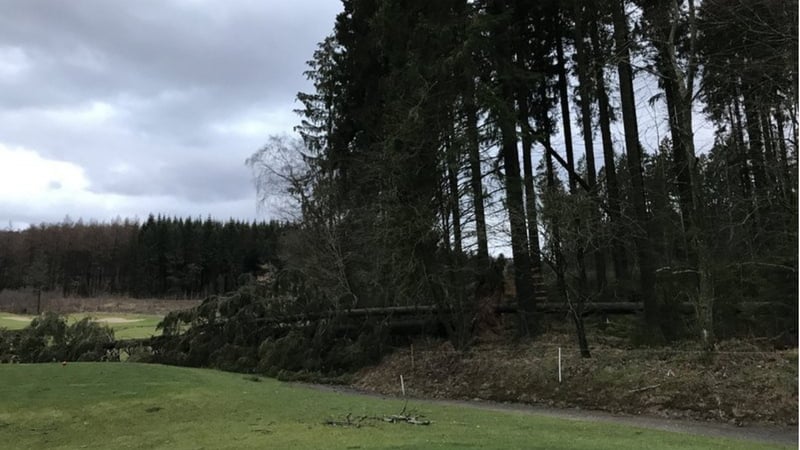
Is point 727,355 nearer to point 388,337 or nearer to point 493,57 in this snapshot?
point 493,57

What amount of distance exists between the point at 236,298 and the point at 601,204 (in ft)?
45.8

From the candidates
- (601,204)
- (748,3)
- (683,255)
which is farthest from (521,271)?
(748,3)

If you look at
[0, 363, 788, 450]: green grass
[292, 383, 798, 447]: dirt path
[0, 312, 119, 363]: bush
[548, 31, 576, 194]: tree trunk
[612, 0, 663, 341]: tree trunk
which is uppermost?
[548, 31, 576, 194]: tree trunk

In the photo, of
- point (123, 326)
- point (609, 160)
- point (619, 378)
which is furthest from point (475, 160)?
point (123, 326)

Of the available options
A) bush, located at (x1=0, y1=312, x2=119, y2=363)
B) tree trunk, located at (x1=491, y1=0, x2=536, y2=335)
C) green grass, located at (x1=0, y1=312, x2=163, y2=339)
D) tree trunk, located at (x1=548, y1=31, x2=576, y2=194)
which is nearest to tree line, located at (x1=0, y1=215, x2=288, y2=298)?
green grass, located at (x1=0, y1=312, x2=163, y2=339)

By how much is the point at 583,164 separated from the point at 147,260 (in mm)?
75904

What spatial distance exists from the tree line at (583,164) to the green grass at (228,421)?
16.4 feet

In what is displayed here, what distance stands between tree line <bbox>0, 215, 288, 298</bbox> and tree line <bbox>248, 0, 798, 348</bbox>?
62.5 metres

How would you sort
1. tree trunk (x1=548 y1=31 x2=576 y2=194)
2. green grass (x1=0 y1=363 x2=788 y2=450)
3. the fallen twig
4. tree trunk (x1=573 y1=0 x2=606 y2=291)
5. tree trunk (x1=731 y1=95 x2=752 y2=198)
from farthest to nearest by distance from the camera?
tree trunk (x1=548 y1=31 x2=576 y2=194) → tree trunk (x1=573 y1=0 x2=606 y2=291) → tree trunk (x1=731 y1=95 x2=752 y2=198) → the fallen twig → green grass (x1=0 y1=363 x2=788 y2=450)

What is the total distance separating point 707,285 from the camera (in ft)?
41.9

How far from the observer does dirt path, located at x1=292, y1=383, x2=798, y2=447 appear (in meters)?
9.49

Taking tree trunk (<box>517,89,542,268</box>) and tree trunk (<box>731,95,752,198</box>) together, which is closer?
tree trunk (<box>517,89,542,268</box>)

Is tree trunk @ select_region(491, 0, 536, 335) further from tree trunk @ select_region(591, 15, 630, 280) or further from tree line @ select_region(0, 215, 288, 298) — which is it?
tree line @ select_region(0, 215, 288, 298)

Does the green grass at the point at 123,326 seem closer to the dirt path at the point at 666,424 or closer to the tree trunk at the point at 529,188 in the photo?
the tree trunk at the point at 529,188
